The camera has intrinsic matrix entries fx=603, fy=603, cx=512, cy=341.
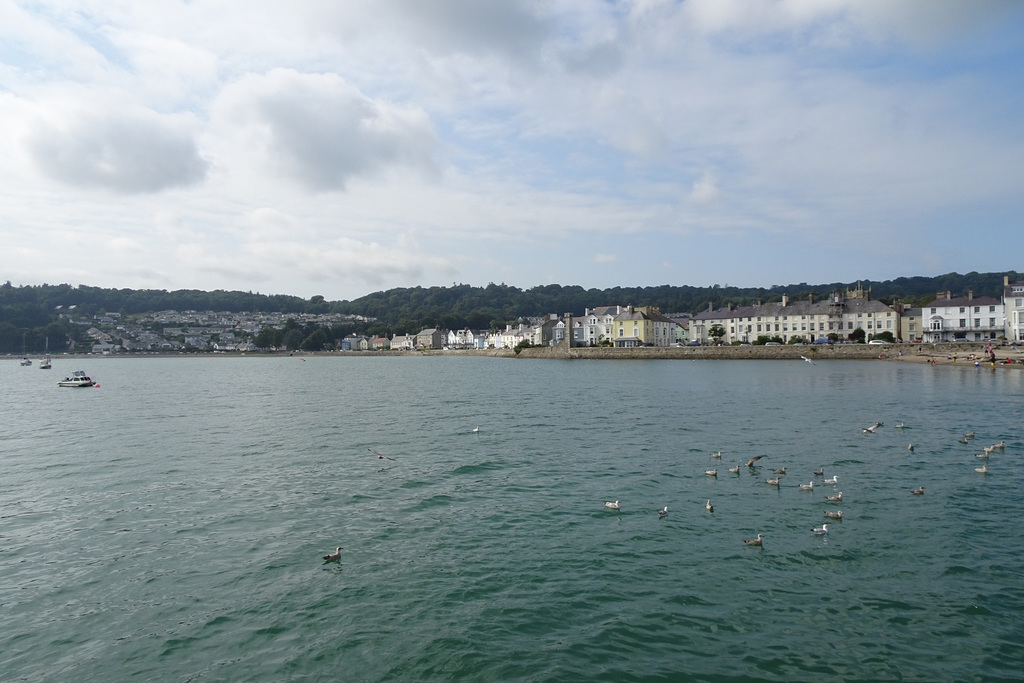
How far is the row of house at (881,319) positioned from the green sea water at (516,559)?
68.4 metres

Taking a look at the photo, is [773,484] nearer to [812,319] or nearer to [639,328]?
[812,319]

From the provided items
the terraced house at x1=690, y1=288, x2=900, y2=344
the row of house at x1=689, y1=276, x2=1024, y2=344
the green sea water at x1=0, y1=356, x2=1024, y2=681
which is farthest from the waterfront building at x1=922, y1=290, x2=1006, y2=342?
the green sea water at x1=0, y1=356, x2=1024, y2=681

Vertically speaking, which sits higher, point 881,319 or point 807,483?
point 881,319

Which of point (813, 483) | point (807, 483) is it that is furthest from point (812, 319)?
point (813, 483)

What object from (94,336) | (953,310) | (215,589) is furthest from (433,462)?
(94,336)

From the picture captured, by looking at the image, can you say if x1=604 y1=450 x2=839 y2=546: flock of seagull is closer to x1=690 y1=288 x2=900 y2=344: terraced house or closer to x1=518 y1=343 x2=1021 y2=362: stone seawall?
x1=518 y1=343 x2=1021 y2=362: stone seawall

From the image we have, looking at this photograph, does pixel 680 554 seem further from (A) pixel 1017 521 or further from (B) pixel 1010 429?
(B) pixel 1010 429

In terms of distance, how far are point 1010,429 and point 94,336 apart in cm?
21133

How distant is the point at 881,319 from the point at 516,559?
91744 millimetres

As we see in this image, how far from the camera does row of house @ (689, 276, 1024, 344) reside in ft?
250

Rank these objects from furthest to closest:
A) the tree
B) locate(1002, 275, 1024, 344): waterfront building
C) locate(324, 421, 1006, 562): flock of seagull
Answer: the tree < locate(1002, 275, 1024, 344): waterfront building < locate(324, 421, 1006, 562): flock of seagull

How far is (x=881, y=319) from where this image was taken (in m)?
85.6

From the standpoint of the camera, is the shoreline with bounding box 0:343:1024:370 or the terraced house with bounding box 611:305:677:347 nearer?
the shoreline with bounding box 0:343:1024:370

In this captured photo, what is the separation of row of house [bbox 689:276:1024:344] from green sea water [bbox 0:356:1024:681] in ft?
224
